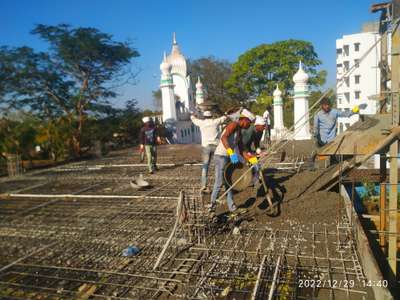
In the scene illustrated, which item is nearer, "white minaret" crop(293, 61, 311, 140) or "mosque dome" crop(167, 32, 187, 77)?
"white minaret" crop(293, 61, 311, 140)

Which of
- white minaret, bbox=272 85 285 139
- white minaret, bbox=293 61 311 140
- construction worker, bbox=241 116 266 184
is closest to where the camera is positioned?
construction worker, bbox=241 116 266 184

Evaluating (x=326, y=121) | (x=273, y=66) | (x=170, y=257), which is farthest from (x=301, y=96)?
(x=273, y=66)

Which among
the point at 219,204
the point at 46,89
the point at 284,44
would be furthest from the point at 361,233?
the point at 284,44

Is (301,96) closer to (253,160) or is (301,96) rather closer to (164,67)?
(164,67)

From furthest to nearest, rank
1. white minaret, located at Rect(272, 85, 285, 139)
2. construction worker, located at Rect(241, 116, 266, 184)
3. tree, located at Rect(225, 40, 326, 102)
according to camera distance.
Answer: tree, located at Rect(225, 40, 326, 102), white minaret, located at Rect(272, 85, 285, 139), construction worker, located at Rect(241, 116, 266, 184)

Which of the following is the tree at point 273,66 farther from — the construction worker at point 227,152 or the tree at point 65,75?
the construction worker at point 227,152

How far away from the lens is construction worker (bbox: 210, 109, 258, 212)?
4.28m

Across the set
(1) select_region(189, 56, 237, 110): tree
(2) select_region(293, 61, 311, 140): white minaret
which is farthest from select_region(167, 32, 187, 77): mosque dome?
(1) select_region(189, 56, 237, 110): tree

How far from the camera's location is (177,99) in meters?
19.7

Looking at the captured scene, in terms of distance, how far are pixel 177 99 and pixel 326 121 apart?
47.9ft

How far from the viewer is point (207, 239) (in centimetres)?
398

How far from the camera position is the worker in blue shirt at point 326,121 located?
18.9 ft
